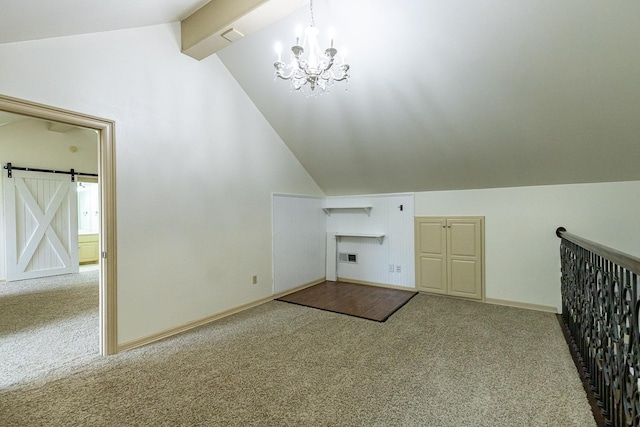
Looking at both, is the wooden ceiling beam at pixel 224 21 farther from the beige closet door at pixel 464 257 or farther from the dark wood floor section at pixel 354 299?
the beige closet door at pixel 464 257

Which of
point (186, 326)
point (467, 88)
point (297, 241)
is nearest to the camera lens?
point (467, 88)

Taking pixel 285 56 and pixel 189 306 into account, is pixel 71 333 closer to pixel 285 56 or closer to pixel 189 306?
pixel 189 306

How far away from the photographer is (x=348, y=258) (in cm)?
578

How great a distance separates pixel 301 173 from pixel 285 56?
2.12m

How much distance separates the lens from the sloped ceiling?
2400mm

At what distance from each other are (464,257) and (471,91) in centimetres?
253

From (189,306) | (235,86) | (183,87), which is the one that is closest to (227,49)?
(235,86)

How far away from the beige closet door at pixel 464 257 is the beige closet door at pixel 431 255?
9 cm

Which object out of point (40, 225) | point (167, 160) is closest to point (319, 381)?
point (167, 160)

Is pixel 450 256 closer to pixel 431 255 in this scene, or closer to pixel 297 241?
pixel 431 255

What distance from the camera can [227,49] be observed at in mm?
3615

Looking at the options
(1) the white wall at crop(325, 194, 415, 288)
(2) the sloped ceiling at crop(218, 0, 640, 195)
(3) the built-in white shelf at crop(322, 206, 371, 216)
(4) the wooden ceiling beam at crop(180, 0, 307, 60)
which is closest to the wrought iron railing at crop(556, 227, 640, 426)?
(2) the sloped ceiling at crop(218, 0, 640, 195)

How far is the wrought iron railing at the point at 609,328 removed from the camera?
1419mm

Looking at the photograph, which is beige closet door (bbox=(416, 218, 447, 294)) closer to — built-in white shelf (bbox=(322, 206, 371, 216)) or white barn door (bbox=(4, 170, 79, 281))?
built-in white shelf (bbox=(322, 206, 371, 216))
